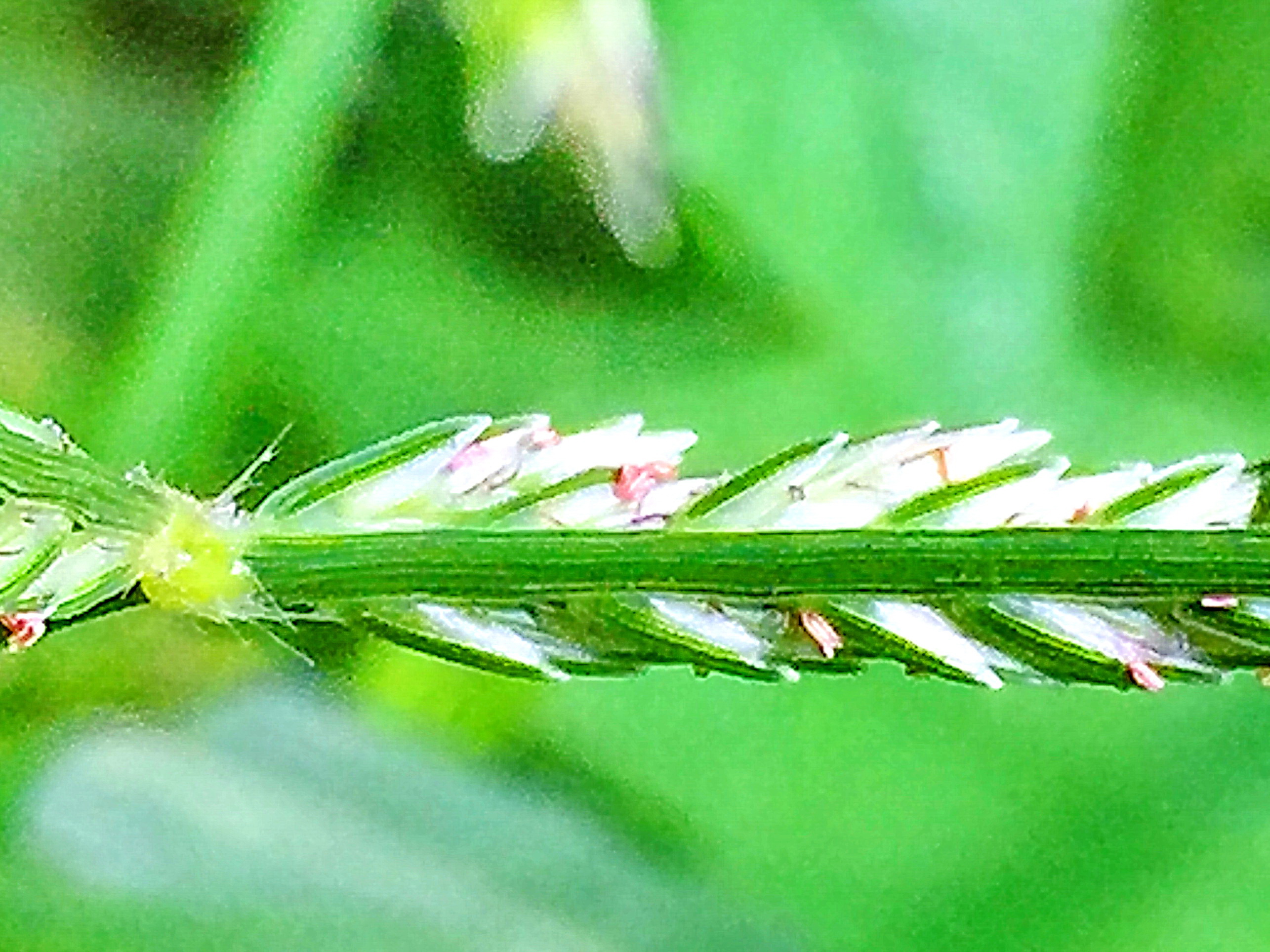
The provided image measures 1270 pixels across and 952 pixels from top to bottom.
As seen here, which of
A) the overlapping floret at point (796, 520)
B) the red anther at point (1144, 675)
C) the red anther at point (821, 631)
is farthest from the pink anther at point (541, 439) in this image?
Result: the red anther at point (1144, 675)

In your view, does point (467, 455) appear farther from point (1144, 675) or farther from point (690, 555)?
point (1144, 675)

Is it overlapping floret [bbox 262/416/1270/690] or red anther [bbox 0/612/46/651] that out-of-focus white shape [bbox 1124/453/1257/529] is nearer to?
overlapping floret [bbox 262/416/1270/690]

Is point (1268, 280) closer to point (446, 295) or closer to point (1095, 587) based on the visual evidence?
point (446, 295)

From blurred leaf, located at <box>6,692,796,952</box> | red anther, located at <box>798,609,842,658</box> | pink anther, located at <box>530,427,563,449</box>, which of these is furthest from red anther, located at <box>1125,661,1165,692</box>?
blurred leaf, located at <box>6,692,796,952</box>

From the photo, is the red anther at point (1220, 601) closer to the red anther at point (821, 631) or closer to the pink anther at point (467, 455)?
the red anther at point (821, 631)

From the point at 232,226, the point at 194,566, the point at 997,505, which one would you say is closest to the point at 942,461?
the point at 997,505

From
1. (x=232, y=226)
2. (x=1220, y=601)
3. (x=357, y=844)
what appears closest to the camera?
(x=1220, y=601)
